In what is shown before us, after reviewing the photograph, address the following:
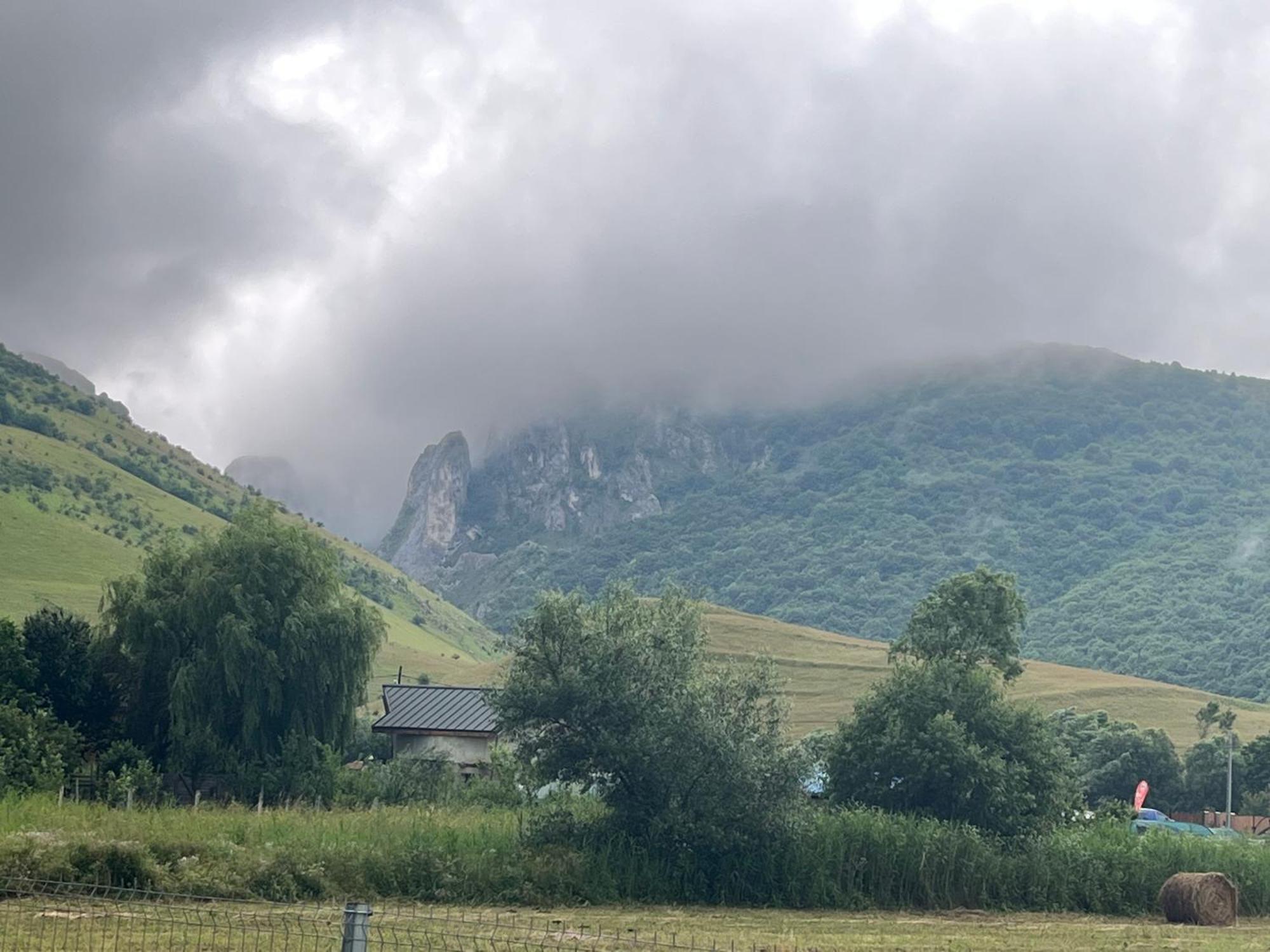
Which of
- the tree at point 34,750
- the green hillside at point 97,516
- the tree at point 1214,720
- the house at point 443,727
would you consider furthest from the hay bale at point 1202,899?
the tree at point 1214,720

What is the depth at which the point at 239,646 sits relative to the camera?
4966cm

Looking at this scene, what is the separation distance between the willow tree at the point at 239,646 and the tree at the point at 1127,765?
44896mm

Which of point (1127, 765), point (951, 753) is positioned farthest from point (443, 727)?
point (1127, 765)

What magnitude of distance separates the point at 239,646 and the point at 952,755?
23618 millimetres

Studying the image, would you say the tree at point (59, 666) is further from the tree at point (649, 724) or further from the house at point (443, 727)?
the tree at point (649, 724)

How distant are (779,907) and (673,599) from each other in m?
8.08

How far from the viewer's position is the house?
6156 cm

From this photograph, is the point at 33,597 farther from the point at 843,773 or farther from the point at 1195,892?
the point at 1195,892

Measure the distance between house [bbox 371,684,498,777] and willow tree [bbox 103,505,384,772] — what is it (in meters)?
8.99

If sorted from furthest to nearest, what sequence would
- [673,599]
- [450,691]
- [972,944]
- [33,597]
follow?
[33,597], [450,691], [673,599], [972,944]

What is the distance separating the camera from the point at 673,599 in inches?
1464

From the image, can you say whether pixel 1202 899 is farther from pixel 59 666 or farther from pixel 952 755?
pixel 59 666

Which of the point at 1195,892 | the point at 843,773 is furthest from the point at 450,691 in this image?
the point at 1195,892

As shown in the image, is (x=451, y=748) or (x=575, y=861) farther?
(x=451, y=748)
